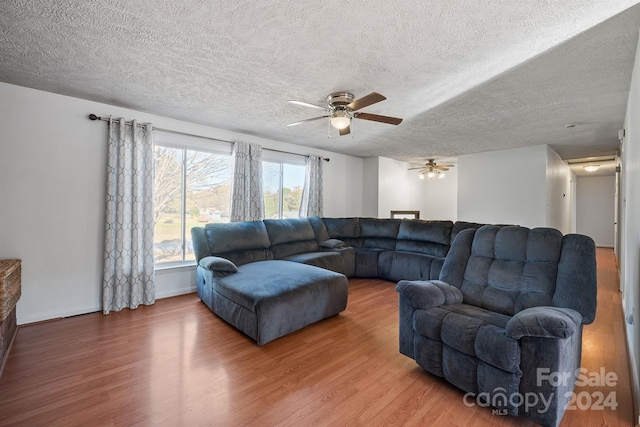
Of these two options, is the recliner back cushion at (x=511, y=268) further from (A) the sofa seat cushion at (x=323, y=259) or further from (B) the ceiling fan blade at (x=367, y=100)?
(A) the sofa seat cushion at (x=323, y=259)

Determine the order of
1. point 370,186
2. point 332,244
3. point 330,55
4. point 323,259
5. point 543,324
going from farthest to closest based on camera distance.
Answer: point 370,186
point 332,244
point 323,259
point 330,55
point 543,324

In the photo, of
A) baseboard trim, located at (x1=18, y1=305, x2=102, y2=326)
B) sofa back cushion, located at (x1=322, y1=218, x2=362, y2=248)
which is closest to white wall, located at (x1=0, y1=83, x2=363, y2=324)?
baseboard trim, located at (x1=18, y1=305, x2=102, y2=326)

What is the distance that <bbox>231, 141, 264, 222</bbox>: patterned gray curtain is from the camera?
171 inches

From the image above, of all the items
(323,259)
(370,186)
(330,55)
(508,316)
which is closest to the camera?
(508,316)

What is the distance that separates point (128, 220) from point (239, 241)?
1371 millimetres

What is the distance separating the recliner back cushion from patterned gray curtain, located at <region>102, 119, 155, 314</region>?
368cm

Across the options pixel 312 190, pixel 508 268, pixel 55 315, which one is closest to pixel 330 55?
pixel 508 268

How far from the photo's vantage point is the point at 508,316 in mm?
1976

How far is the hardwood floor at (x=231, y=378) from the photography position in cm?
165

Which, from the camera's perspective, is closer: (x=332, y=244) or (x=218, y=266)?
(x=218, y=266)

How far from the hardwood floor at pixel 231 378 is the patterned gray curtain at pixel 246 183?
74.3 inches

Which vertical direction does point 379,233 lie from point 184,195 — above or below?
below

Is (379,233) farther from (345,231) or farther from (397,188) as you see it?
(397,188)

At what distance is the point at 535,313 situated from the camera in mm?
1591
